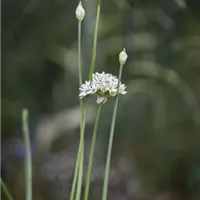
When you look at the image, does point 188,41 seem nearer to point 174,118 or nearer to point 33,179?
point 174,118

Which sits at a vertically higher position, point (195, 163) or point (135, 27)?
point (135, 27)

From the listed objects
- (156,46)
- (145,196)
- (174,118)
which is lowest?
(145,196)

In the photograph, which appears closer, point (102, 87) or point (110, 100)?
point (102, 87)

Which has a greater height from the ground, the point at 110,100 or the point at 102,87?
the point at 110,100

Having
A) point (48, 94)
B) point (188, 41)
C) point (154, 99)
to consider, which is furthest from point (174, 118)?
point (48, 94)

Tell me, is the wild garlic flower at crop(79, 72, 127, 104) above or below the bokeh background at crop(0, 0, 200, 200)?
below

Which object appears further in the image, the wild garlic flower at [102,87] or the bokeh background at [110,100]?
the bokeh background at [110,100]

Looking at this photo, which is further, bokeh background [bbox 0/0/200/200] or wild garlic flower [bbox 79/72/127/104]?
bokeh background [bbox 0/0/200/200]

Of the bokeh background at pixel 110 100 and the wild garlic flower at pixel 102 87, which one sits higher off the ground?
the bokeh background at pixel 110 100
